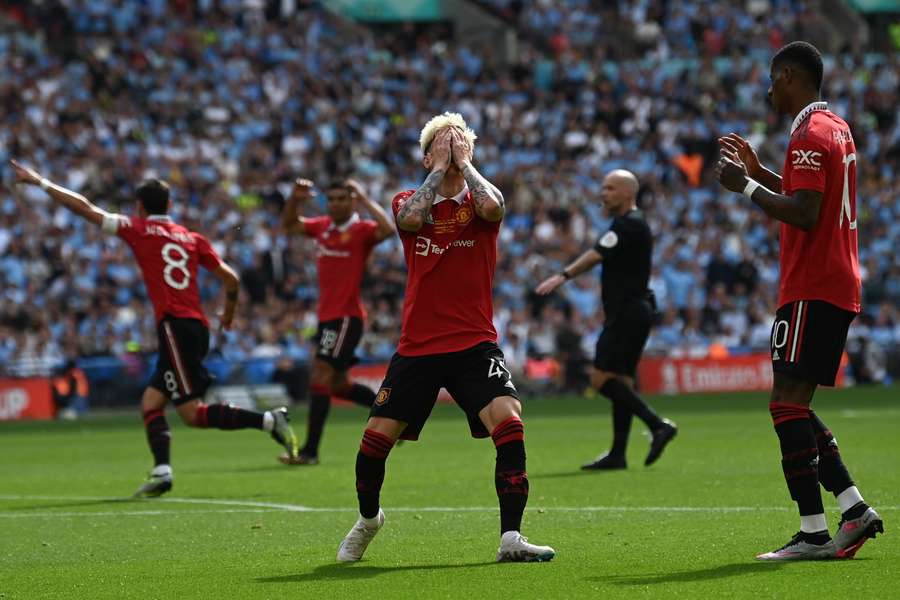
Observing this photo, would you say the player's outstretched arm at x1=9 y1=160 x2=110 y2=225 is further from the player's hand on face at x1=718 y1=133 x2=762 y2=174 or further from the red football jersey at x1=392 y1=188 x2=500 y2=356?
the player's hand on face at x1=718 y1=133 x2=762 y2=174

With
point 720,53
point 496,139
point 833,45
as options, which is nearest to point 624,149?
point 496,139

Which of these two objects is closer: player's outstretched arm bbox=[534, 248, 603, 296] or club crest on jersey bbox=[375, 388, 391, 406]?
club crest on jersey bbox=[375, 388, 391, 406]

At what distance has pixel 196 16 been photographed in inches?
1524

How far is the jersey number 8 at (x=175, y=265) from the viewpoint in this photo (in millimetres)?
13273

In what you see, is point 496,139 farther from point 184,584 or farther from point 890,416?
point 184,584

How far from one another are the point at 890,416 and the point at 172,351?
11569 mm

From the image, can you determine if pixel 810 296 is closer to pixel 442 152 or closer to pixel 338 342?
pixel 442 152

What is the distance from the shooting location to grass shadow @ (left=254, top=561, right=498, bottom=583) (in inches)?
310

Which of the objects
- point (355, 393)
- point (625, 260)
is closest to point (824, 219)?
point (625, 260)

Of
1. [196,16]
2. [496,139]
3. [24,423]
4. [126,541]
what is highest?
[196,16]

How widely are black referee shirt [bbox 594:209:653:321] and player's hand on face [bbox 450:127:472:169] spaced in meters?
6.09

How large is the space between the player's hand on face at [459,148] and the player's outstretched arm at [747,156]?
130 centimetres

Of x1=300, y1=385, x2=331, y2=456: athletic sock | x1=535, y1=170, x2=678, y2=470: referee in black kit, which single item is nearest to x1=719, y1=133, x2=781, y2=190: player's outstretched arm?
x1=535, y1=170, x2=678, y2=470: referee in black kit

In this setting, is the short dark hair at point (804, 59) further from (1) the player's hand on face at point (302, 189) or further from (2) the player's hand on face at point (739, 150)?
(1) the player's hand on face at point (302, 189)
